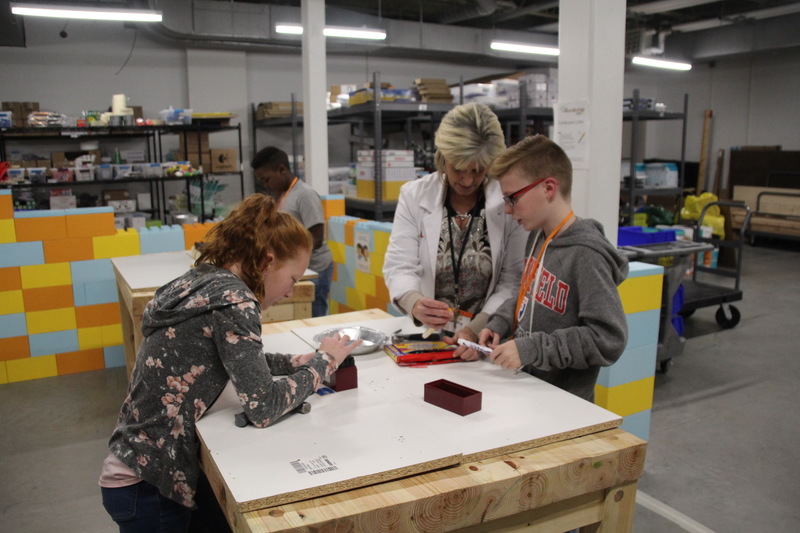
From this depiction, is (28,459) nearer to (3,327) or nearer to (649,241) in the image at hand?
(3,327)

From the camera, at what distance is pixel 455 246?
2.29 meters

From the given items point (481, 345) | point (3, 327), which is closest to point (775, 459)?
point (481, 345)

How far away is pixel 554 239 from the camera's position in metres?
1.84

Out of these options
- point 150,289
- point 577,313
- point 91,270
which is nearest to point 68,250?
point 91,270

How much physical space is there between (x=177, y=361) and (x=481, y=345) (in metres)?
0.90

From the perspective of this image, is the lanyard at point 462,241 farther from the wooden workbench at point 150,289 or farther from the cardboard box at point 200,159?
the cardboard box at point 200,159

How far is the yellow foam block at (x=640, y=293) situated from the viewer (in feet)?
10.1

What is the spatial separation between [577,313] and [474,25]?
1078 centimetres

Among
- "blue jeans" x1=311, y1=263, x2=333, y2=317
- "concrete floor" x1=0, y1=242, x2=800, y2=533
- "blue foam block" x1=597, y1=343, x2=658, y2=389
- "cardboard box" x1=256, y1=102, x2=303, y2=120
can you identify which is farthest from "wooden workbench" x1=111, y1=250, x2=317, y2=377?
"cardboard box" x1=256, y1=102, x2=303, y2=120

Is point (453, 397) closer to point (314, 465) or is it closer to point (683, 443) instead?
point (314, 465)

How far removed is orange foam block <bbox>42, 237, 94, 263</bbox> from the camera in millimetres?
4586

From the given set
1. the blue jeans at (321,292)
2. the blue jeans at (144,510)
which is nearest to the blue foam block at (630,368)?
the blue jeans at (321,292)

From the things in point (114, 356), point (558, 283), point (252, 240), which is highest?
point (252, 240)

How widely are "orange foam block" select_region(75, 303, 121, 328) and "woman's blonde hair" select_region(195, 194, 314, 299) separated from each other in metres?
3.70
